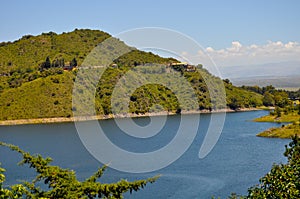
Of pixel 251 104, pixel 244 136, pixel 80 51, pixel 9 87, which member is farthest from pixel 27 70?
pixel 244 136

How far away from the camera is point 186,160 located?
5259 cm

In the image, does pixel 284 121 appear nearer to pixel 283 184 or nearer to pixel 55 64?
pixel 55 64

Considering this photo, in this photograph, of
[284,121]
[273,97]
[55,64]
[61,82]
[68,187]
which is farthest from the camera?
[273,97]

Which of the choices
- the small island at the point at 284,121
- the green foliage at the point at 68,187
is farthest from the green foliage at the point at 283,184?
the small island at the point at 284,121

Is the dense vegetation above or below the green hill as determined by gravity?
below

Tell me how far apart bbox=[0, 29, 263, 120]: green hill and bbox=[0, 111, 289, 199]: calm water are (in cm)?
3011

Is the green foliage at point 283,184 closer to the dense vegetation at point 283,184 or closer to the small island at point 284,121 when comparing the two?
the dense vegetation at point 283,184

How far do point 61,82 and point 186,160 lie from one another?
7917 cm

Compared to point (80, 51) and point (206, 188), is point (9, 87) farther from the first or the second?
point (206, 188)

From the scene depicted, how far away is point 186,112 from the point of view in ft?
436

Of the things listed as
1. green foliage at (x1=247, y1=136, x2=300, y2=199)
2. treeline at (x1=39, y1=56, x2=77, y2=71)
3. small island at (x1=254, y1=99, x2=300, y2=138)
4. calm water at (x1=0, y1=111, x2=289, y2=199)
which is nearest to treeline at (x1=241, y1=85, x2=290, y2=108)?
small island at (x1=254, y1=99, x2=300, y2=138)

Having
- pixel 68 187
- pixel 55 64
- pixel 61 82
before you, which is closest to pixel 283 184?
pixel 68 187

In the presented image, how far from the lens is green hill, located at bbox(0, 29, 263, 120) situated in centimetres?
11806

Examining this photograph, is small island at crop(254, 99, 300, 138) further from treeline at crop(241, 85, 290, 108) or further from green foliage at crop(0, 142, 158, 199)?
green foliage at crop(0, 142, 158, 199)
